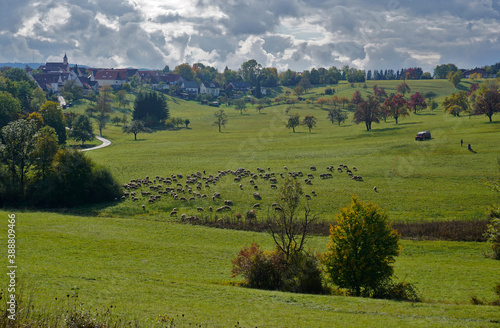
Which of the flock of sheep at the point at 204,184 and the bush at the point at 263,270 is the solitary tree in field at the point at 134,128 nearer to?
the flock of sheep at the point at 204,184

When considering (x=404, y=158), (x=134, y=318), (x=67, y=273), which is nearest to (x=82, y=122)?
(x=404, y=158)

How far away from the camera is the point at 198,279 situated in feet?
91.4

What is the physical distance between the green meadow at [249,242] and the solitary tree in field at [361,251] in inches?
90.5

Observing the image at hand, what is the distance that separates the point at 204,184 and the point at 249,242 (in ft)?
82.5

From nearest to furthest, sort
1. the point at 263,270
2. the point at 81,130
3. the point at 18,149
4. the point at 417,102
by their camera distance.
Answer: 1. the point at 263,270
2. the point at 18,149
3. the point at 81,130
4. the point at 417,102

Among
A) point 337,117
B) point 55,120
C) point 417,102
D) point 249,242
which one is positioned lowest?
point 249,242

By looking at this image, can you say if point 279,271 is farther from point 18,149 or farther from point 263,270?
point 18,149

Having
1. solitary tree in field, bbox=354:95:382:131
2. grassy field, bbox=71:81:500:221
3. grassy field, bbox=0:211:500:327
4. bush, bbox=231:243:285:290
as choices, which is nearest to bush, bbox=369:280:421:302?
grassy field, bbox=0:211:500:327

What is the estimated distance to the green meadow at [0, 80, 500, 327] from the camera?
67.8 feet

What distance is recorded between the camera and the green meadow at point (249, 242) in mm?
20656

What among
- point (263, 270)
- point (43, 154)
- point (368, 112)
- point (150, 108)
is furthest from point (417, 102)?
point (263, 270)

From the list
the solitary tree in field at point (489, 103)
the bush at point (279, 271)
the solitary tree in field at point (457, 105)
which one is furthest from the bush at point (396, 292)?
the solitary tree in field at point (457, 105)

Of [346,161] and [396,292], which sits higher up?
[346,161]

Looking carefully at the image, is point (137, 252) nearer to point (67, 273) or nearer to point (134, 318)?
point (67, 273)
